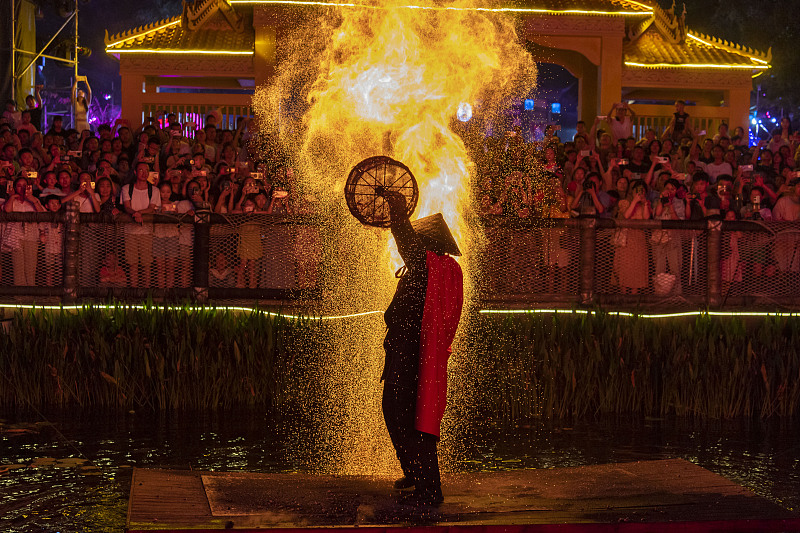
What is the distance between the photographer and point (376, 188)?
7.02 metres

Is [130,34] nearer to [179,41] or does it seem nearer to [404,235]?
[179,41]

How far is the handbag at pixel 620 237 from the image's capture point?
494 inches

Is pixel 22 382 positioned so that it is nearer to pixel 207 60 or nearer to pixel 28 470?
pixel 28 470

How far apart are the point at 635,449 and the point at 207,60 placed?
15812 millimetres

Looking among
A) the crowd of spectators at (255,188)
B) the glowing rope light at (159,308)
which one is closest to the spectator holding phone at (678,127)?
the crowd of spectators at (255,188)

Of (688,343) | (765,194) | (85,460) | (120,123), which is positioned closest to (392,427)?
(85,460)

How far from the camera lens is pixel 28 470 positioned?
8.33 metres

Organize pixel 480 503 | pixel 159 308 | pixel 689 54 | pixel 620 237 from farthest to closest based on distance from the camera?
pixel 689 54, pixel 620 237, pixel 159 308, pixel 480 503

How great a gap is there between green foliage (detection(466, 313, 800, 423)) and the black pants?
460cm

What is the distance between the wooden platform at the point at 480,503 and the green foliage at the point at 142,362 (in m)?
3.62

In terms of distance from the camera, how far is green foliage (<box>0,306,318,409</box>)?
433 inches

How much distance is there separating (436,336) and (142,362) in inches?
210

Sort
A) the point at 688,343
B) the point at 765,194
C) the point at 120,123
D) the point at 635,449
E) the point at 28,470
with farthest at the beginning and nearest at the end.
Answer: the point at 120,123 < the point at 765,194 < the point at 688,343 < the point at 635,449 < the point at 28,470

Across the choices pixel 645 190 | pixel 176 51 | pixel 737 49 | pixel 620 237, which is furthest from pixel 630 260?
pixel 737 49
